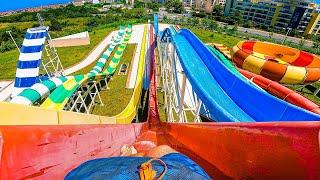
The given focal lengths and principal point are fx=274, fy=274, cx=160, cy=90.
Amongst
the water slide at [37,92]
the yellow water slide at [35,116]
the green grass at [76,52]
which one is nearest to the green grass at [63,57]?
the green grass at [76,52]

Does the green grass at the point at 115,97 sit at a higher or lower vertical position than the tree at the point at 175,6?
lower

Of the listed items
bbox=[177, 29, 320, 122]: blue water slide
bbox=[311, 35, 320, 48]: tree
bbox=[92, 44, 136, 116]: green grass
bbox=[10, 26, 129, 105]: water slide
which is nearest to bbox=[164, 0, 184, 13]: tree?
bbox=[311, 35, 320, 48]: tree

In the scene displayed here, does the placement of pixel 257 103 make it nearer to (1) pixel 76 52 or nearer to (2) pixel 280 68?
(2) pixel 280 68

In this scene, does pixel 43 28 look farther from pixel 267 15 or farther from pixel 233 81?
pixel 267 15

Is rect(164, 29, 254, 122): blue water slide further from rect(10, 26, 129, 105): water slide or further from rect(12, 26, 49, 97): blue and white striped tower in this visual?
rect(12, 26, 49, 97): blue and white striped tower

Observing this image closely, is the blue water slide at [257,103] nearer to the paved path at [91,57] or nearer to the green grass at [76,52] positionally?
the paved path at [91,57]

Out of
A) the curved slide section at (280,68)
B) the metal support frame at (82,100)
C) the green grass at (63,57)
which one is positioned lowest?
the green grass at (63,57)

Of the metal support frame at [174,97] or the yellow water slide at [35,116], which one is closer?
the yellow water slide at [35,116]
